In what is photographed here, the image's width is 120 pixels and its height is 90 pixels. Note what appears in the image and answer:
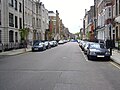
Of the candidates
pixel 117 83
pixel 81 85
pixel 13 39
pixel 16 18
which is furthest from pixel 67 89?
pixel 16 18

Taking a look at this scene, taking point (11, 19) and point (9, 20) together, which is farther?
point (11, 19)

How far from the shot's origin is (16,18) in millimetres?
43125

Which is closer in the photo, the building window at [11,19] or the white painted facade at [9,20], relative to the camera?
the white painted facade at [9,20]

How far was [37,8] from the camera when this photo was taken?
65.0 metres

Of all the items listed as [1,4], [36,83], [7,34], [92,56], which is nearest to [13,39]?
[7,34]

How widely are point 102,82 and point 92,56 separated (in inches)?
427

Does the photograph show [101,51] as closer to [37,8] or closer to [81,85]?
[81,85]

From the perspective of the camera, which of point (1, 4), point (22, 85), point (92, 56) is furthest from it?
point (1, 4)

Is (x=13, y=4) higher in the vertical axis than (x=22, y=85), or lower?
higher

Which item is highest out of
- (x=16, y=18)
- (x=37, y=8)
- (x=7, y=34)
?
(x=37, y=8)

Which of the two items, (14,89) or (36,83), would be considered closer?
(14,89)

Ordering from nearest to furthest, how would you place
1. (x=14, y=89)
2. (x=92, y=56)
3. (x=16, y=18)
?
(x=14, y=89), (x=92, y=56), (x=16, y=18)

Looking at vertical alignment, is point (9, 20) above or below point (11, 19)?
below

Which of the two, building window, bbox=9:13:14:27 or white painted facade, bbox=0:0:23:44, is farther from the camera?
building window, bbox=9:13:14:27
